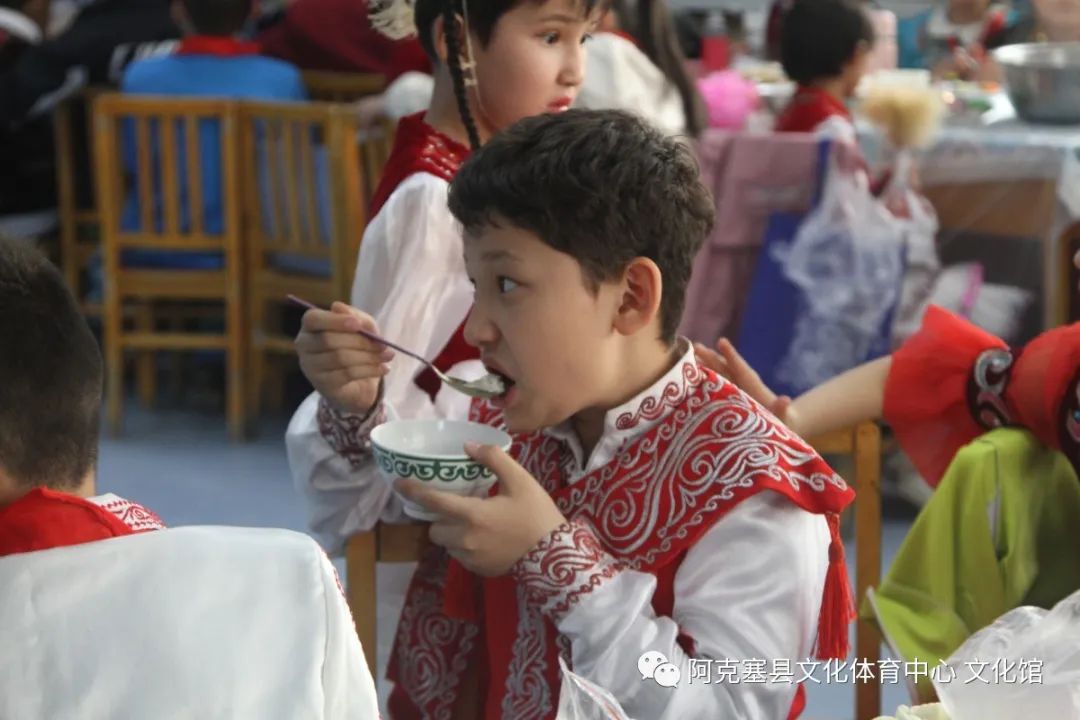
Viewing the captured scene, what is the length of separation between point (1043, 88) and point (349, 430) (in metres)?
2.34

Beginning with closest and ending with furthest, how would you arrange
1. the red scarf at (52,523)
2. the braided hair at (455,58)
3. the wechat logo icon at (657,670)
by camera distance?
the red scarf at (52,523), the wechat logo icon at (657,670), the braided hair at (455,58)

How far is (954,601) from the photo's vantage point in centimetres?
145

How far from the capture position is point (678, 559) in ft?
4.20

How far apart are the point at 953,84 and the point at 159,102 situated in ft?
6.53

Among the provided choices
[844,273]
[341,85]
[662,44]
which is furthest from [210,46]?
[844,273]

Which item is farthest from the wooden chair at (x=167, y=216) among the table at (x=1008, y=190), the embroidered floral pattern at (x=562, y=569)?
the embroidered floral pattern at (x=562, y=569)

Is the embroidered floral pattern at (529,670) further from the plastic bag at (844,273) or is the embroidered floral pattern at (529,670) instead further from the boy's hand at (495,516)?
the plastic bag at (844,273)

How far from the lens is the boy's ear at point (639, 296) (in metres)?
1.24

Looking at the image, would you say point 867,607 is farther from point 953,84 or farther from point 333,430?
point 953,84

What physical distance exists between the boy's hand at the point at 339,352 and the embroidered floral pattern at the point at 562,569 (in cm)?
25

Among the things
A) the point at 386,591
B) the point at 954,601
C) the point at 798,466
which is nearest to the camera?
the point at 798,466

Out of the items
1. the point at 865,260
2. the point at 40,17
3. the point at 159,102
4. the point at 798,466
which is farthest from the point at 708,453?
the point at 40,17

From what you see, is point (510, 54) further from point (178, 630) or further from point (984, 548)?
point (178, 630)

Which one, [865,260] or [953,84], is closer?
[865,260]
